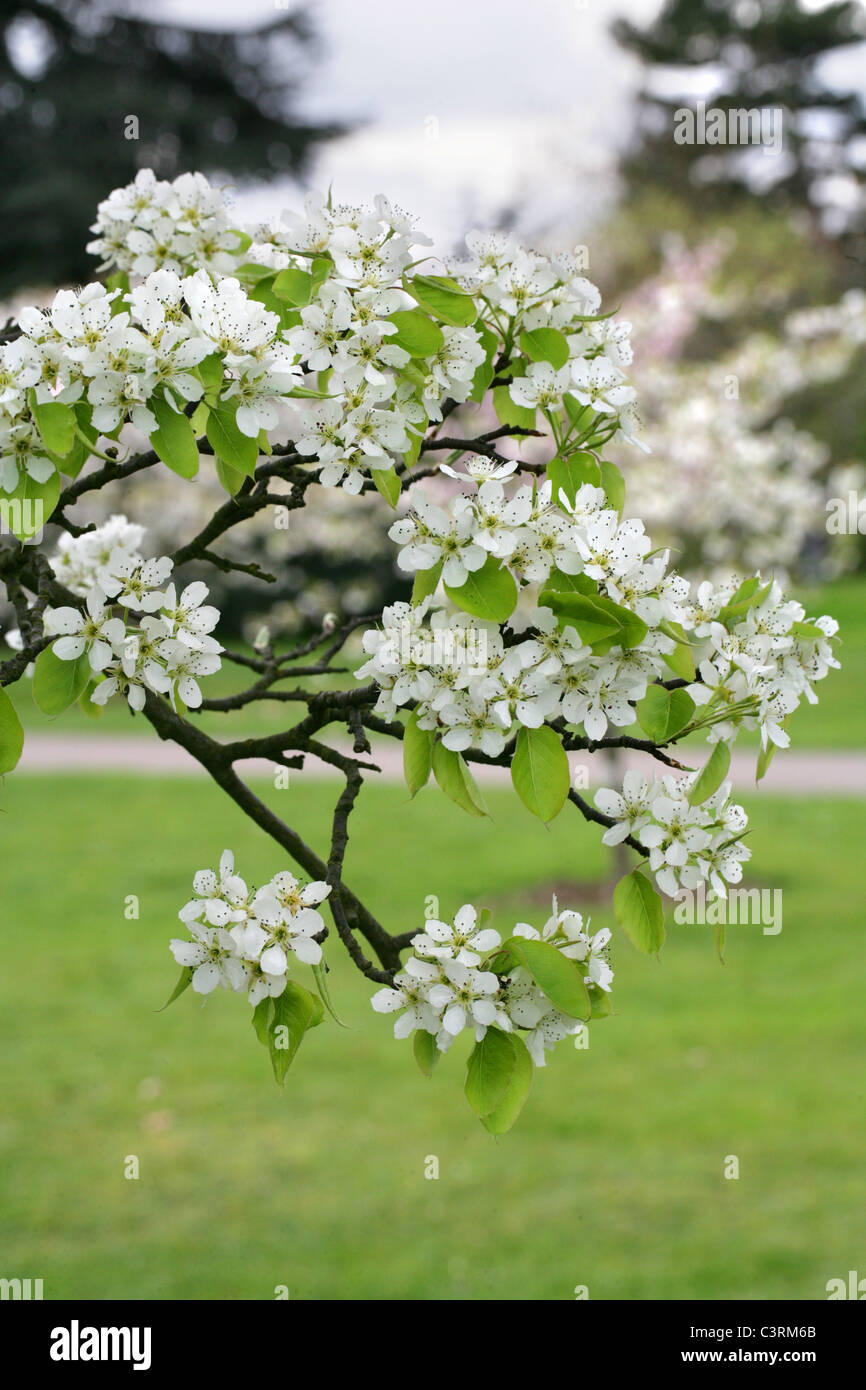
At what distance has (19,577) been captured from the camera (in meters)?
1.94

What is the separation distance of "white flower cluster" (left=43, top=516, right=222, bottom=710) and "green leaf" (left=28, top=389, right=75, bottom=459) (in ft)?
0.43

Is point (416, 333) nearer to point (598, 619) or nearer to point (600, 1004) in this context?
point (598, 619)

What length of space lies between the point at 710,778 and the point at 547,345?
0.64 m

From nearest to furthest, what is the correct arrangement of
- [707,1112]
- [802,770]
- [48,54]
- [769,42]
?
[707,1112], [802,770], [48,54], [769,42]

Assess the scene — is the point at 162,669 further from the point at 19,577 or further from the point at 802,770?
the point at 802,770

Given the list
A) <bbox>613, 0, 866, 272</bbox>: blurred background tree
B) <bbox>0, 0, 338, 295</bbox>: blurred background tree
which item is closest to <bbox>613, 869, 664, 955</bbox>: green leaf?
<bbox>0, 0, 338, 295</bbox>: blurred background tree

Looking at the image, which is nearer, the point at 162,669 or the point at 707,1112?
the point at 162,669

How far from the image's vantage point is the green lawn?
423 cm

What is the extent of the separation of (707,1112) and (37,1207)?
8.01 ft

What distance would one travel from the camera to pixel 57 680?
1553mm

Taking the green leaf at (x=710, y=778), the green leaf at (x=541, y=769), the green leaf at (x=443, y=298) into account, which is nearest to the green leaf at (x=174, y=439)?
the green leaf at (x=443, y=298)
